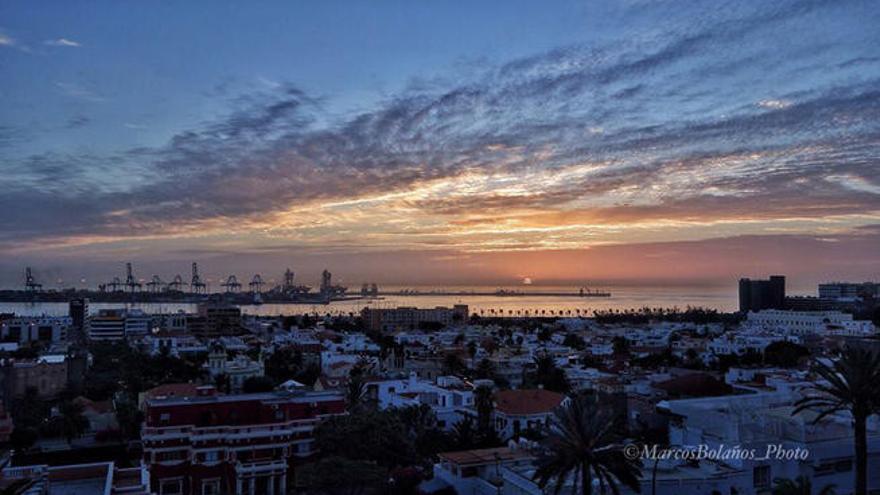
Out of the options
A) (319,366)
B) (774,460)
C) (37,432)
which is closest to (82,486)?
(774,460)

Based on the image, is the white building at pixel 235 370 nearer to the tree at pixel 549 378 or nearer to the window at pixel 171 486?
the tree at pixel 549 378

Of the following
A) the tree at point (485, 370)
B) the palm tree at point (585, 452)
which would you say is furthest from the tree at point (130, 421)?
the palm tree at point (585, 452)

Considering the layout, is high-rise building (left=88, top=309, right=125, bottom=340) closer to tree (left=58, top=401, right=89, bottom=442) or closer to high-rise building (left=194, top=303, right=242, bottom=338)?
high-rise building (left=194, top=303, right=242, bottom=338)

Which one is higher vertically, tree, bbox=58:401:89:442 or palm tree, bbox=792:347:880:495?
palm tree, bbox=792:347:880:495

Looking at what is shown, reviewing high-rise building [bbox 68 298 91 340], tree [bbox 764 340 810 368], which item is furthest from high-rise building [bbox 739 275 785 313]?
high-rise building [bbox 68 298 91 340]

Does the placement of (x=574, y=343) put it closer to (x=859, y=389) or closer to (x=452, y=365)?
(x=452, y=365)

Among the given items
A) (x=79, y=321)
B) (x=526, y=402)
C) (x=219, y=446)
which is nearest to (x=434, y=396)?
(x=526, y=402)

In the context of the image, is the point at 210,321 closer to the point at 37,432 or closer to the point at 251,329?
the point at 251,329
